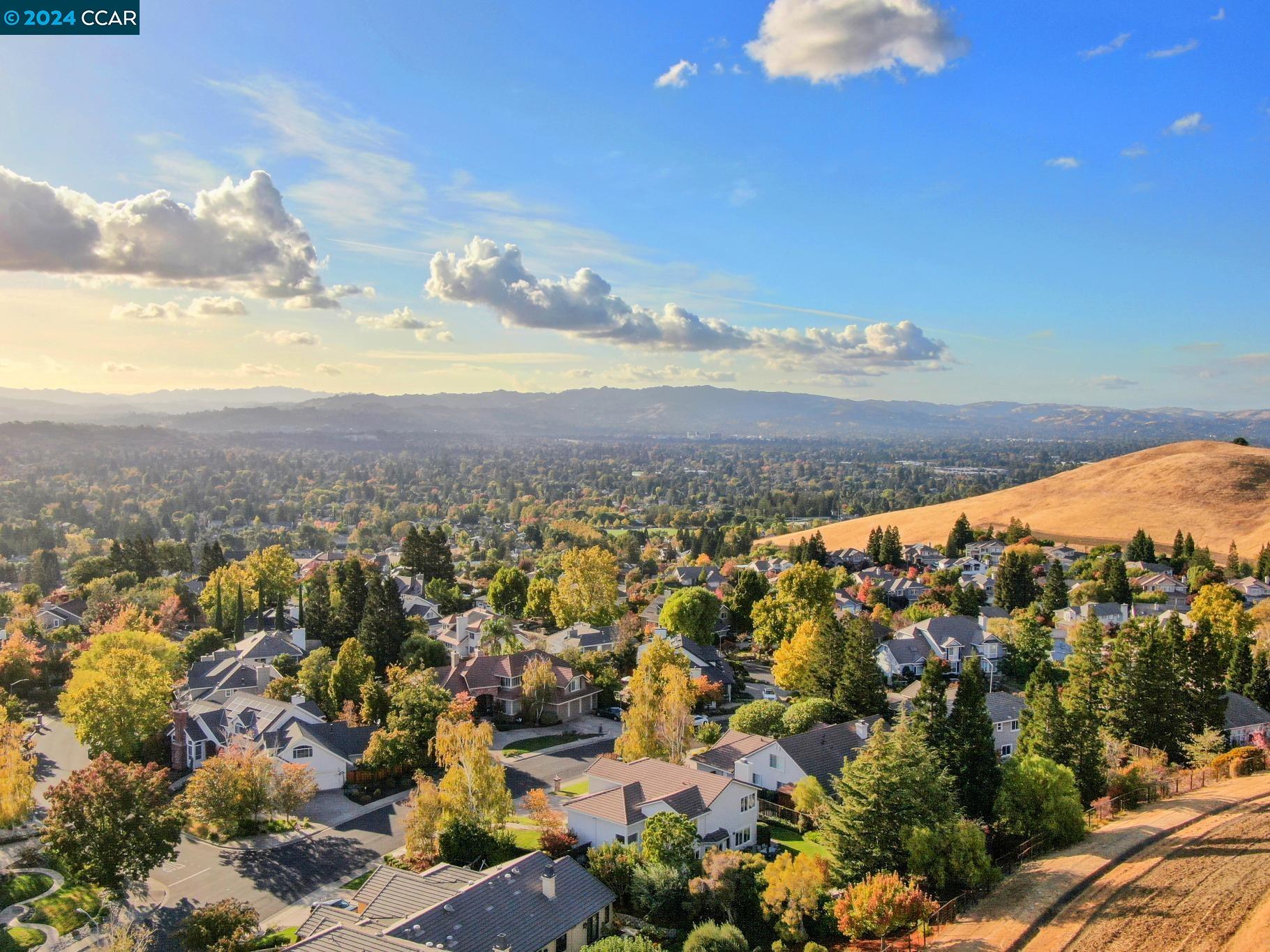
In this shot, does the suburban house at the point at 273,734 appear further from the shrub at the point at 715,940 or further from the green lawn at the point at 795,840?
the shrub at the point at 715,940

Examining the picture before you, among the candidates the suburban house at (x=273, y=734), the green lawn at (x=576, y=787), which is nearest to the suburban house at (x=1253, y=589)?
the green lawn at (x=576, y=787)

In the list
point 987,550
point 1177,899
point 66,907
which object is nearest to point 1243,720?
point 1177,899

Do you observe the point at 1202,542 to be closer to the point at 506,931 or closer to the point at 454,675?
the point at 454,675

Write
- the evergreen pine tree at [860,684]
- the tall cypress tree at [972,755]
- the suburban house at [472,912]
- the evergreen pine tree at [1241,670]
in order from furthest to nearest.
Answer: the evergreen pine tree at [1241,670], the evergreen pine tree at [860,684], the tall cypress tree at [972,755], the suburban house at [472,912]

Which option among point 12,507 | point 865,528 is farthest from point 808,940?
point 12,507

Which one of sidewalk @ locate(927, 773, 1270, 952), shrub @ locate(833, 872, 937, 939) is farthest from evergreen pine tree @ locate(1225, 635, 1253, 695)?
shrub @ locate(833, 872, 937, 939)

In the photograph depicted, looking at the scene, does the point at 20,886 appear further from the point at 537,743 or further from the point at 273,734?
the point at 537,743
